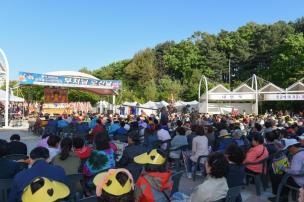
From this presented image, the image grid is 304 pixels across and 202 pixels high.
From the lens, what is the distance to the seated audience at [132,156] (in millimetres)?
5605

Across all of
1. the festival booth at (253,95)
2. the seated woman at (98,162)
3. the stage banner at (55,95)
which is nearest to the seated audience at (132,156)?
the seated woman at (98,162)

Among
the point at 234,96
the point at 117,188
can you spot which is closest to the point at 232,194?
the point at 117,188

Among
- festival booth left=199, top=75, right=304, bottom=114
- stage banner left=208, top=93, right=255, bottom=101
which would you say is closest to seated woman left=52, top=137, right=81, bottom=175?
festival booth left=199, top=75, right=304, bottom=114

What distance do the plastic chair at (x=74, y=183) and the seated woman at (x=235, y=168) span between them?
6.58 ft

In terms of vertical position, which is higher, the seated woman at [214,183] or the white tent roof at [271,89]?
the white tent roof at [271,89]

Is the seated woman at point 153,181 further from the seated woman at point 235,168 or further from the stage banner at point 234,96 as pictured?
the stage banner at point 234,96

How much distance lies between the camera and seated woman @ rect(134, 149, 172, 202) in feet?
12.4

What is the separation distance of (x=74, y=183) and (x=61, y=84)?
69.5ft

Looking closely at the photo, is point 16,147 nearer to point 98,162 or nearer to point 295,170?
point 98,162

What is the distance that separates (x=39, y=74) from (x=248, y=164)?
64.3 feet

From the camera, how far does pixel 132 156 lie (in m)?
6.86

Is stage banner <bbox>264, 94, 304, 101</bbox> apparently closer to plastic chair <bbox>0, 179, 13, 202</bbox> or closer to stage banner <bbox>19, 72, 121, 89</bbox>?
stage banner <bbox>19, 72, 121, 89</bbox>

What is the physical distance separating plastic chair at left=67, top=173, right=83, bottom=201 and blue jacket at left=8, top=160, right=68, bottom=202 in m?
0.31

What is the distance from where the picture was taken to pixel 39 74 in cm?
2459
